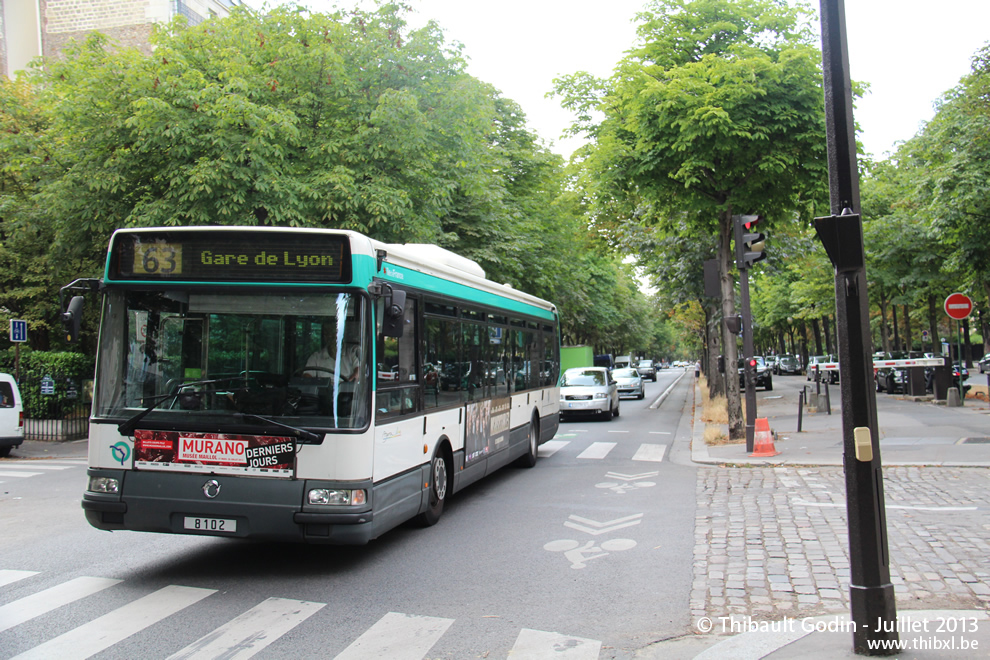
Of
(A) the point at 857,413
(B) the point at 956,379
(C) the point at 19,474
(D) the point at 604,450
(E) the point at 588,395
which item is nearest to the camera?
(A) the point at 857,413

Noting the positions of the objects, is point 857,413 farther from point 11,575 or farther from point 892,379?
point 892,379

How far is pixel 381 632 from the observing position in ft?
16.6

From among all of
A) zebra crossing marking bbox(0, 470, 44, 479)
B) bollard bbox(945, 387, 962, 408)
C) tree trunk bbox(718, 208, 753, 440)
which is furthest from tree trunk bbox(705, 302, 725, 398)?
zebra crossing marking bbox(0, 470, 44, 479)

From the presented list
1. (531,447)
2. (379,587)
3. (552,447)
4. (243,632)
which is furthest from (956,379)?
(243,632)

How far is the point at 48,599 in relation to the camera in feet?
19.0

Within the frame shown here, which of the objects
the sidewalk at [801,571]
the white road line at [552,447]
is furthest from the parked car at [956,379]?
the white road line at [552,447]

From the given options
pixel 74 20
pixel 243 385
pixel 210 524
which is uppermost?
pixel 74 20

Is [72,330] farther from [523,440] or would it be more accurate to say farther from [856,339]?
[523,440]

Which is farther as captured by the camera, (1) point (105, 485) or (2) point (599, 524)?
(2) point (599, 524)

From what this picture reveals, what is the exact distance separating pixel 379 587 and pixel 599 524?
9.81 ft

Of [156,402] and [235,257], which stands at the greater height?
[235,257]

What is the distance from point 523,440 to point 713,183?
23.2 ft

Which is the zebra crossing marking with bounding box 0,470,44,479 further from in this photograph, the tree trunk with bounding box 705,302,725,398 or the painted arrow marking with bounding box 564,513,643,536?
the tree trunk with bounding box 705,302,725,398

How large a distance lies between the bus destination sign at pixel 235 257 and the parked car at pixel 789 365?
203ft
